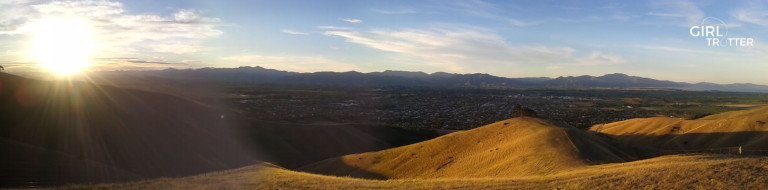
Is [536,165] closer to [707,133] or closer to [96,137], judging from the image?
[96,137]

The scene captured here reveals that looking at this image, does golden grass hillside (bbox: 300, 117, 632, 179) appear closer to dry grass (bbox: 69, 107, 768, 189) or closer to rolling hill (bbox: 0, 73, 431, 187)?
dry grass (bbox: 69, 107, 768, 189)

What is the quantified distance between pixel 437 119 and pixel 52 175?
108634 mm

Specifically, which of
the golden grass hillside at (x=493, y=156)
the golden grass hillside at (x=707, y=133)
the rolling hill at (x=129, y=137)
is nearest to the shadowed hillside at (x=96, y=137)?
the rolling hill at (x=129, y=137)

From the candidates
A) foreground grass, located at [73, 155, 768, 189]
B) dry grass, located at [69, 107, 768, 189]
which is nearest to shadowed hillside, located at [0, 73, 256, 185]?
dry grass, located at [69, 107, 768, 189]

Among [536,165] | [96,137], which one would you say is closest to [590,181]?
[536,165]

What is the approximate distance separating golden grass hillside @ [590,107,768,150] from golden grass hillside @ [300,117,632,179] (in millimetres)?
21673

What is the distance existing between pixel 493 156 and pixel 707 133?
121ft

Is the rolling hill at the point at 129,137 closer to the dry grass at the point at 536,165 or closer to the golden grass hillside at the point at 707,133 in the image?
the dry grass at the point at 536,165

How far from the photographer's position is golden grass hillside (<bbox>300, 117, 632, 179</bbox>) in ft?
115

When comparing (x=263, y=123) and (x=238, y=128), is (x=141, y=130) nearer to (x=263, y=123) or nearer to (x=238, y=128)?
(x=238, y=128)

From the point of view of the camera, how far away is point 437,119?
136 m

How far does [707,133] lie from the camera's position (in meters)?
63.2

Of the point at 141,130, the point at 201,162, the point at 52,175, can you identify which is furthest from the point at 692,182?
the point at 141,130

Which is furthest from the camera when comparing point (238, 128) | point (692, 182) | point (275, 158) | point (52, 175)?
point (238, 128)
